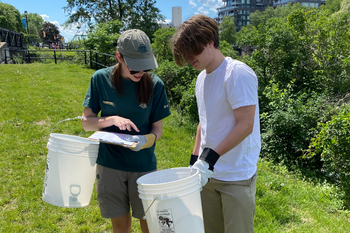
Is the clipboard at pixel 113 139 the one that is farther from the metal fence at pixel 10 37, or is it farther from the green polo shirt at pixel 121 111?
the metal fence at pixel 10 37

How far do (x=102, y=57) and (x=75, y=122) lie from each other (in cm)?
879

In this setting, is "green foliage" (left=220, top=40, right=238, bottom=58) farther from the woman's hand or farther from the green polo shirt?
the woman's hand

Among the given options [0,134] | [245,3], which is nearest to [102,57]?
[0,134]

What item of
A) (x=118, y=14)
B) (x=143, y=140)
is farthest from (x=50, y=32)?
(x=143, y=140)

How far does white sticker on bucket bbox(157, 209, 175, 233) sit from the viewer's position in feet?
4.45

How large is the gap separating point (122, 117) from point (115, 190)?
1.82ft

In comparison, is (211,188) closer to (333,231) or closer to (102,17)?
(333,231)

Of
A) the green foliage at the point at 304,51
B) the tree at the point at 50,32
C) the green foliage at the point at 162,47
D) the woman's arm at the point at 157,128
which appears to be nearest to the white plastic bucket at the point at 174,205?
the woman's arm at the point at 157,128

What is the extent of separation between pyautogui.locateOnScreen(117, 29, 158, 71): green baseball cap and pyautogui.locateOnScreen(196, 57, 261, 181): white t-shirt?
17.7 inches

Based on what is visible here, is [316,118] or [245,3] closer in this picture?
[316,118]

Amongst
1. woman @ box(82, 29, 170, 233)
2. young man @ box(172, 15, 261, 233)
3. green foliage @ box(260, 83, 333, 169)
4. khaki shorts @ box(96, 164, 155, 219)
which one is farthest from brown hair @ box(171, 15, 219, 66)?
green foliage @ box(260, 83, 333, 169)

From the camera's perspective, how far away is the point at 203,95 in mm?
1815

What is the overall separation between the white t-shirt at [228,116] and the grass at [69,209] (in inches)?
67.9

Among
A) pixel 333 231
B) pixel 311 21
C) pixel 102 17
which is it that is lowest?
pixel 333 231
